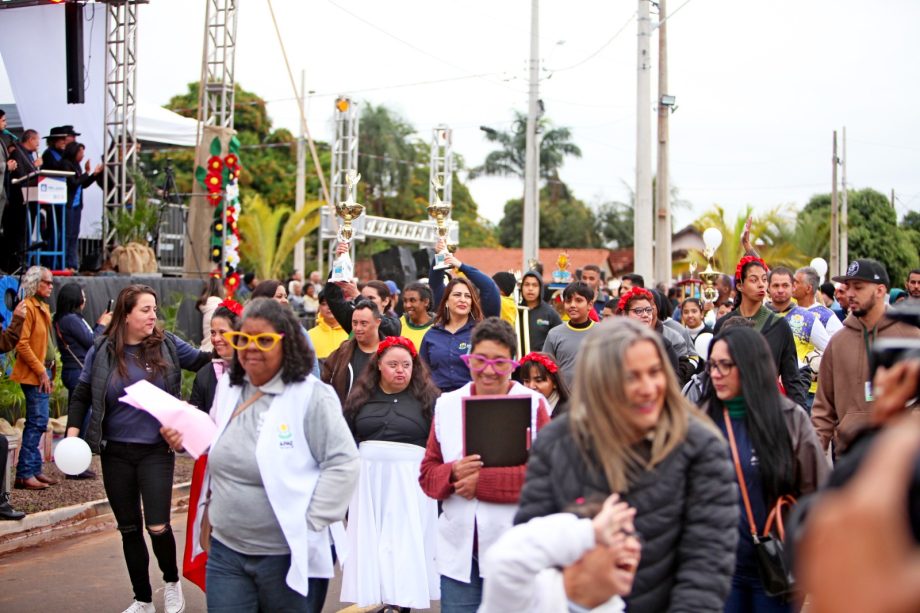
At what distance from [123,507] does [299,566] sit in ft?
8.24

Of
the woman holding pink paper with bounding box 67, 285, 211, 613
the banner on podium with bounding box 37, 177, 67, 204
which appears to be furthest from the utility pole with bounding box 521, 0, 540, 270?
the woman holding pink paper with bounding box 67, 285, 211, 613

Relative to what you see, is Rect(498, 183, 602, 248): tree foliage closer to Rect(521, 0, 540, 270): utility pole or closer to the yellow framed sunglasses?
Rect(521, 0, 540, 270): utility pole

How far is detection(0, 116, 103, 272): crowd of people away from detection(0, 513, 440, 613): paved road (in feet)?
21.6

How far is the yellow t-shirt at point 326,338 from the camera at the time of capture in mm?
9484

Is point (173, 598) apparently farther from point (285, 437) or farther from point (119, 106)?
point (119, 106)

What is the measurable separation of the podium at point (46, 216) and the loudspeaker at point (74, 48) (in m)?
2.58

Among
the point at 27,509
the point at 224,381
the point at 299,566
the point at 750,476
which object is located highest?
the point at 224,381

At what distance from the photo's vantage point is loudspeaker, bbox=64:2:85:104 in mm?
19375

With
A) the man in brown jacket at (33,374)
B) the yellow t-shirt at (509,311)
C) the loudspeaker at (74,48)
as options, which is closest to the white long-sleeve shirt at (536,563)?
the yellow t-shirt at (509,311)

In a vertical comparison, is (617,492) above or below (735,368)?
below

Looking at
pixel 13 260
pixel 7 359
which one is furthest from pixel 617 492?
pixel 13 260

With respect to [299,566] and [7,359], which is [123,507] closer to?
[299,566]

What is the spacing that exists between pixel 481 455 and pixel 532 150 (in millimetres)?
23921

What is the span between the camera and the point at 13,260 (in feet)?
53.4
